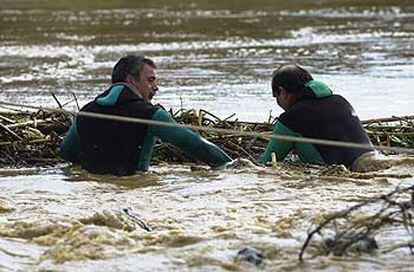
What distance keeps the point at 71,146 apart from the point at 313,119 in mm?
2268

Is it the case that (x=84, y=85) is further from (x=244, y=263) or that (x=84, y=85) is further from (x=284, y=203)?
(x=244, y=263)

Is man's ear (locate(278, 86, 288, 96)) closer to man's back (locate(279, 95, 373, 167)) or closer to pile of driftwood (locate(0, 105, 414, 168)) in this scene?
man's back (locate(279, 95, 373, 167))

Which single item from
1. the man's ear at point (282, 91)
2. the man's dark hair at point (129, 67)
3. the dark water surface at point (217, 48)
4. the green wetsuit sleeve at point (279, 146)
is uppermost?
the man's dark hair at point (129, 67)

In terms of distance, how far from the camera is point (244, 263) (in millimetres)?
5828

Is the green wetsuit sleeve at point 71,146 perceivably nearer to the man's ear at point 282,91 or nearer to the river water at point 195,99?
the river water at point 195,99

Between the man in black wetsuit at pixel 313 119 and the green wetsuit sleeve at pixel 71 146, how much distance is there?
1779 millimetres

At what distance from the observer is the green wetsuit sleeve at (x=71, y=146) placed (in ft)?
30.2

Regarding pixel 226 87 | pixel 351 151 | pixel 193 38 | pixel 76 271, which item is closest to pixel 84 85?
pixel 226 87

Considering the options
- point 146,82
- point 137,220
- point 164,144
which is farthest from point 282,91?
point 137,220

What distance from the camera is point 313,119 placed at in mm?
8484

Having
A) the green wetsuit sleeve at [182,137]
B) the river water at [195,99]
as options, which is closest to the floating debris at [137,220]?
the river water at [195,99]

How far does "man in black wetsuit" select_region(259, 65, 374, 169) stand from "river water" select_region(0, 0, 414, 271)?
0.26 metres

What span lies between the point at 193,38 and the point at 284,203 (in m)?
21.0

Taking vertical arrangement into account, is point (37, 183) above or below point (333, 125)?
below
